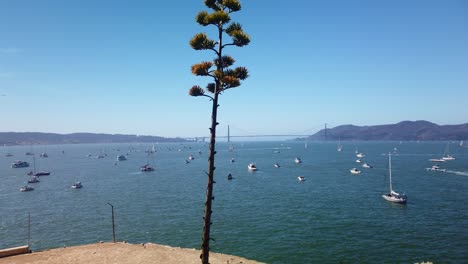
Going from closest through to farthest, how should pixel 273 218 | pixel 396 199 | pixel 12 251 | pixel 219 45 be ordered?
pixel 219 45, pixel 12 251, pixel 273 218, pixel 396 199

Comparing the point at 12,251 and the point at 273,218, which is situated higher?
the point at 12,251

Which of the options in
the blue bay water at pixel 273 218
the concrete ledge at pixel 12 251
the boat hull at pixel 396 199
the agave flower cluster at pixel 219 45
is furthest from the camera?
the boat hull at pixel 396 199

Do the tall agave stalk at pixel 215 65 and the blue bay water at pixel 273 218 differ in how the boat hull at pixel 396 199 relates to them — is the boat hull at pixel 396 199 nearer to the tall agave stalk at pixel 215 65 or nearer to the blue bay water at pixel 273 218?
the blue bay water at pixel 273 218

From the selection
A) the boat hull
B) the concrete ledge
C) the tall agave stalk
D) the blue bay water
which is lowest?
the blue bay water

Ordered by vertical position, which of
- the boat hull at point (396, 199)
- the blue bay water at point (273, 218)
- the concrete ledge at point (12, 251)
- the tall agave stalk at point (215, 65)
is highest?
the tall agave stalk at point (215, 65)

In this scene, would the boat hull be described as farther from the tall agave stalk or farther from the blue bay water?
the tall agave stalk

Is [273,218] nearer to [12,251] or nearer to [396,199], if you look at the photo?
[396,199]

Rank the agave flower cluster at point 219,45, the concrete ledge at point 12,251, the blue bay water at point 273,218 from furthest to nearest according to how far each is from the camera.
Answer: the blue bay water at point 273,218 < the concrete ledge at point 12,251 < the agave flower cluster at point 219,45

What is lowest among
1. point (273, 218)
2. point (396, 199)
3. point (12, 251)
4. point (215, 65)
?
point (273, 218)

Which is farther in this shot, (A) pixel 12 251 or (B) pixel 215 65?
(A) pixel 12 251

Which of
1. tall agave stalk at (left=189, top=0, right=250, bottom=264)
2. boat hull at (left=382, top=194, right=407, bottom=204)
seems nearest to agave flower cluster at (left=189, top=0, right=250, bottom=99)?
tall agave stalk at (left=189, top=0, right=250, bottom=264)

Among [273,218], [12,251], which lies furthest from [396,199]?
[12,251]

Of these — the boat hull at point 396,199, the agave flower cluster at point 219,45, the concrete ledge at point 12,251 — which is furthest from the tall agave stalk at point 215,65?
the boat hull at point 396,199

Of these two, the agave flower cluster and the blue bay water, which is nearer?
the agave flower cluster
